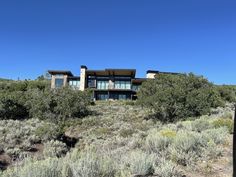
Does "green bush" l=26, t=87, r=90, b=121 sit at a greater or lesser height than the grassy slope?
greater

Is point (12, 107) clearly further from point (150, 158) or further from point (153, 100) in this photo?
point (150, 158)

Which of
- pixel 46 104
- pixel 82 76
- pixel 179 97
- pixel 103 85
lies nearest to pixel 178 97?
pixel 179 97

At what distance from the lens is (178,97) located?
40.1 m

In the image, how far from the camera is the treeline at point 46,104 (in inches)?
1797

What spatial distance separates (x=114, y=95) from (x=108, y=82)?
9.67 ft

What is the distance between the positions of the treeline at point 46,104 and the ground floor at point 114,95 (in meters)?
25.3

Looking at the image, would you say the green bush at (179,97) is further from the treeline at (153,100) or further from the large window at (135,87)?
the large window at (135,87)

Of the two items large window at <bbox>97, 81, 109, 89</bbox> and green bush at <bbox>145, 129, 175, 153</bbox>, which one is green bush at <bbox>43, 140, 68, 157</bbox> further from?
large window at <bbox>97, 81, 109, 89</bbox>

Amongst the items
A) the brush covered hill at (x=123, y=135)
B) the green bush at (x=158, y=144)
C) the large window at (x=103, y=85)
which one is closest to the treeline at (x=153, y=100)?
the brush covered hill at (x=123, y=135)

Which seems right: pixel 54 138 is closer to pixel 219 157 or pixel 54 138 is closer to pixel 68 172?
pixel 219 157

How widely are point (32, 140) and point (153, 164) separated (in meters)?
16.5

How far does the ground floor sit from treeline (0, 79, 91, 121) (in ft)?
83.0

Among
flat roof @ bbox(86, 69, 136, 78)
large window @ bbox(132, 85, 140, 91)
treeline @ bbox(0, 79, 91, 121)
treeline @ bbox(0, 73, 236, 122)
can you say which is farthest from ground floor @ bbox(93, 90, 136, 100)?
treeline @ bbox(0, 79, 91, 121)

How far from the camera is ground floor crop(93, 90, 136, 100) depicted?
247 ft
